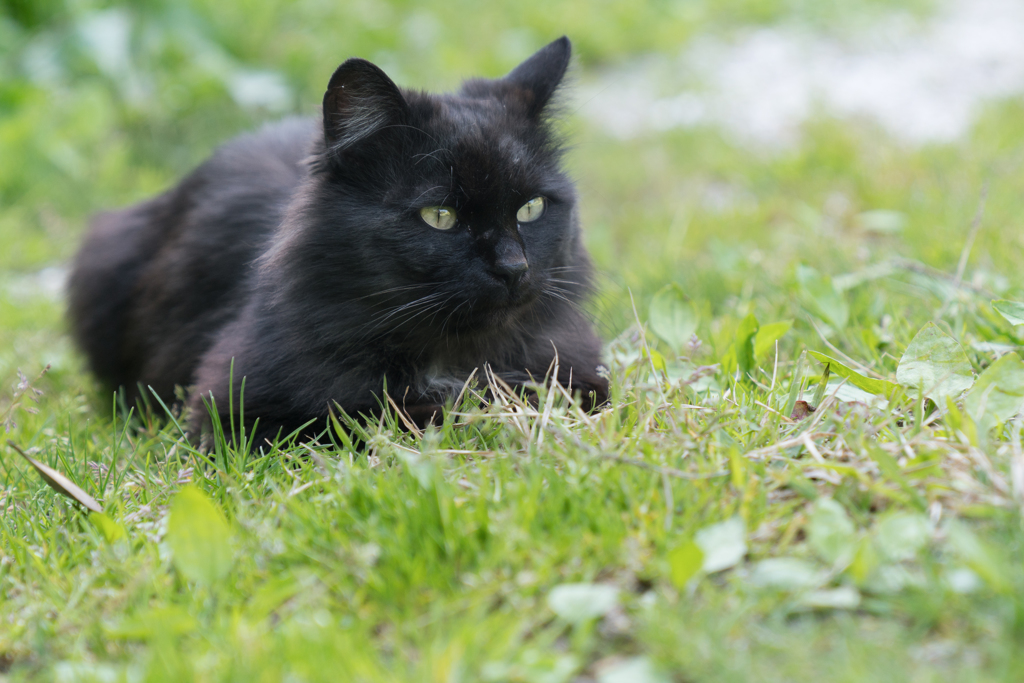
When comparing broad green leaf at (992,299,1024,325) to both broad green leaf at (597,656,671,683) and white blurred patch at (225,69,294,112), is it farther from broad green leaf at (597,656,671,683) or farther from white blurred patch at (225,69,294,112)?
white blurred patch at (225,69,294,112)

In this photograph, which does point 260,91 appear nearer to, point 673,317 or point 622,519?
point 673,317

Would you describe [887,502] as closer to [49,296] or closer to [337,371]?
[337,371]

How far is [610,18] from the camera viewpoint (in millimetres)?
8258

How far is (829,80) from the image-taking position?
717 centimetres

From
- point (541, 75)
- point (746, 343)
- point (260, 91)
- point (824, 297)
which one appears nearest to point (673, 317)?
point (746, 343)

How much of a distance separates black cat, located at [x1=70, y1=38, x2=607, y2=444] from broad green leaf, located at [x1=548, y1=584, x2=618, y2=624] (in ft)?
3.11

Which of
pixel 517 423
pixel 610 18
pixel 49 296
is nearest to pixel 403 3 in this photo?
pixel 610 18

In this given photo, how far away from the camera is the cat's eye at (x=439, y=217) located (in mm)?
2271

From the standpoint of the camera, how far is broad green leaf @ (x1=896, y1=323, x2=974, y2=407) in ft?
6.87

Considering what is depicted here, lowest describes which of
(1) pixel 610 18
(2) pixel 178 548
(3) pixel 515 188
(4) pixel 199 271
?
(2) pixel 178 548

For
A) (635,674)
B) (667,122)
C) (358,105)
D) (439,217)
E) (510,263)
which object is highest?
(358,105)

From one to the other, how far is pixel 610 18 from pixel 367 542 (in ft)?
25.4

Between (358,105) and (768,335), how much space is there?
4.68ft

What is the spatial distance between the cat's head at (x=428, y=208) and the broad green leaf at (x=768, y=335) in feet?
2.19
